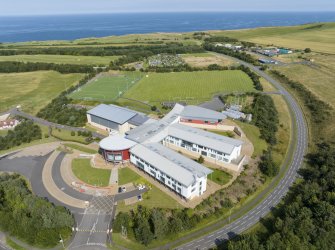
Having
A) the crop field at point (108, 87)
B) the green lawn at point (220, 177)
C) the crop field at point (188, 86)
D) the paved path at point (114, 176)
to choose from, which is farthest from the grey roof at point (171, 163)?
the crop field at point (108, 87)

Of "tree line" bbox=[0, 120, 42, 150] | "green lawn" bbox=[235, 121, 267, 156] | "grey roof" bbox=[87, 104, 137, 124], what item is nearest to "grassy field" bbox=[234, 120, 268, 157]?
"green lawn" bbox=[235, 121, 267, 156]

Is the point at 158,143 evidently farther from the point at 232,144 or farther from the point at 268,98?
the point at 268,98

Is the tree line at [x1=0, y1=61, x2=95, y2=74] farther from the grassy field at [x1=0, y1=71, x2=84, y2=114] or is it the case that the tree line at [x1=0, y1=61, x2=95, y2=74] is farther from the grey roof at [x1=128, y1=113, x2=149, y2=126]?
the grey roof at [x1=128, y1=113, x2=149, y2=126]

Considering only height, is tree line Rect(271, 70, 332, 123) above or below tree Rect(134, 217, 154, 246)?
above

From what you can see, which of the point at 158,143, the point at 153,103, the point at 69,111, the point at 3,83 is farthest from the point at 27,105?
the point at 158,143

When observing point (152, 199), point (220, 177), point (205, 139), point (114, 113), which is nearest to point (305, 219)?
point (220, 177)

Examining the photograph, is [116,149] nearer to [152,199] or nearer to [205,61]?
[152,199]

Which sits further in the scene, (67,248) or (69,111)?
(69,111)
